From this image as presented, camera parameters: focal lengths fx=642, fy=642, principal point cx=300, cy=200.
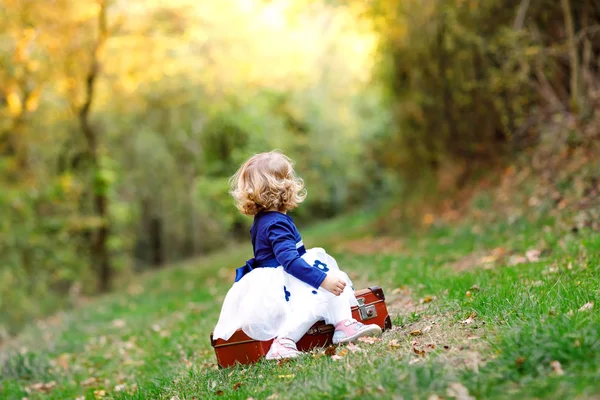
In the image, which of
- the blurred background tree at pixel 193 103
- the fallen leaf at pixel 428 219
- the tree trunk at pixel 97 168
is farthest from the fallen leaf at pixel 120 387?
the tree trunk at pixel 97 168

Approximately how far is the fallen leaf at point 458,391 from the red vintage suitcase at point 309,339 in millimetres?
1561

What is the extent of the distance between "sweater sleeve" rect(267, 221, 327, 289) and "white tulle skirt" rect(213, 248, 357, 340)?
0.12m

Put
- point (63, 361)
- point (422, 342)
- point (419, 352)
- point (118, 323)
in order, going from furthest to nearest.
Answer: point (118, 323) → point (63, 361) → point (422, 342) → point (419, 352)

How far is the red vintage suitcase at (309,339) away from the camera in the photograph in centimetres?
445

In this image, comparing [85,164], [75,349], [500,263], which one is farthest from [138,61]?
[500,263]

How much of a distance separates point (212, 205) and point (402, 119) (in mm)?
12557

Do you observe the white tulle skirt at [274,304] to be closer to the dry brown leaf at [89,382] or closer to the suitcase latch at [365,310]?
the suitcase latch at [365,310]

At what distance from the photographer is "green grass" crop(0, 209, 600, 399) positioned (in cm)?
307

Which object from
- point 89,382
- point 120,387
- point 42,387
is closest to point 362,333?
point 120,387

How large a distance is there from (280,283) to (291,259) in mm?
243

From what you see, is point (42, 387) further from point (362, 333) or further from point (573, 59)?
point (573, 59)

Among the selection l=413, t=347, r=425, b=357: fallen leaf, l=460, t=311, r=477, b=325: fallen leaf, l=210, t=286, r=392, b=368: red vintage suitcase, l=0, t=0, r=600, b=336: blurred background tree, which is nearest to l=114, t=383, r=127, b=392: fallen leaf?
l=210, t=286, r=392, b=368: red vintage suitcase

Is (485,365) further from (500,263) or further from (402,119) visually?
(402,119)

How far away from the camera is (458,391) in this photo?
293cm
